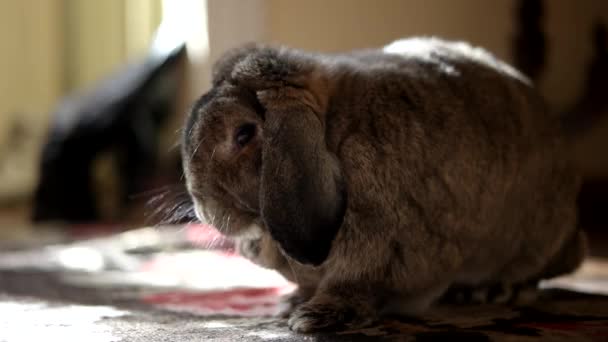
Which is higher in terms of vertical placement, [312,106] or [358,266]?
[312,106]

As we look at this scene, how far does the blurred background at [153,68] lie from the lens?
2215 millimetres

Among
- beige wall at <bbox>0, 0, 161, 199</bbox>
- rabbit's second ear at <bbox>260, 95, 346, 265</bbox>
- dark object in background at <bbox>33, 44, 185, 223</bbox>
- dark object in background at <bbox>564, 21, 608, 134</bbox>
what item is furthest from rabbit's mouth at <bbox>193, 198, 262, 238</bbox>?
beige wall at <bbox>0, 0, 161, 199</bbox>

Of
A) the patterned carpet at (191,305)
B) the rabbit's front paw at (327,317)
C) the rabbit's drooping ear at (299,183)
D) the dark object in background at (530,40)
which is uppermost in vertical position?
the dark object in background at (530,40)

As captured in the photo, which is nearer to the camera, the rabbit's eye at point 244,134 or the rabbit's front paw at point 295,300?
the rabbit's eye at point 244,134

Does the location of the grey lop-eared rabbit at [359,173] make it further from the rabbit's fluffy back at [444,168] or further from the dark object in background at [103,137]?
the dark object in background at [103,137]

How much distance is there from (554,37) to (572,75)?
19 cm

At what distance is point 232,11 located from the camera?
2193 mm

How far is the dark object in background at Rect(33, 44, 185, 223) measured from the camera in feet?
12.1

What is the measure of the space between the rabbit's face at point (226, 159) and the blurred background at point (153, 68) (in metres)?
0.74

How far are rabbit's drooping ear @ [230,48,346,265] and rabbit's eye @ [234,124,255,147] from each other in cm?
5

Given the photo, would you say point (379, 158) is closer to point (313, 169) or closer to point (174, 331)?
point (313, 169)

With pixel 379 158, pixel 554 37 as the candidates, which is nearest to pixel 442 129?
pixel 379 158

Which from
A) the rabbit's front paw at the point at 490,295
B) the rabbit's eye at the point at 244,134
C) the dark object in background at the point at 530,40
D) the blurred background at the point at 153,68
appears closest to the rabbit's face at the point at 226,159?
the rabbit's eye at the point at 244,134

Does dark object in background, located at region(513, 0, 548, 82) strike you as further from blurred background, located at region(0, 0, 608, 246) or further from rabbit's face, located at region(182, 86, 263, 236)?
rabbit's face, located at region(182, 86, 263, 236)
